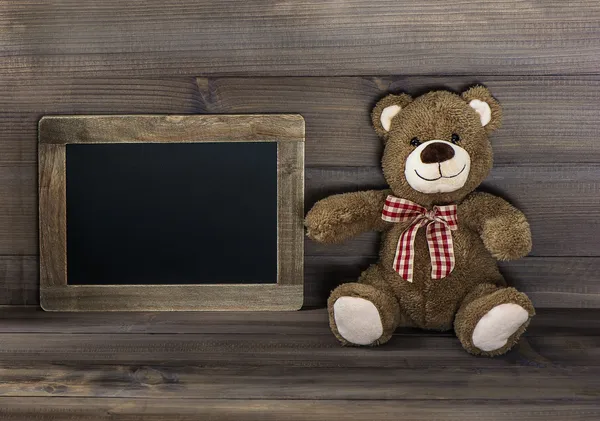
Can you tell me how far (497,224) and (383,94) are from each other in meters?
0.30

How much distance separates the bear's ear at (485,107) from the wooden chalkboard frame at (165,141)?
29 centimetres

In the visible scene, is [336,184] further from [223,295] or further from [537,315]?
[537,315]

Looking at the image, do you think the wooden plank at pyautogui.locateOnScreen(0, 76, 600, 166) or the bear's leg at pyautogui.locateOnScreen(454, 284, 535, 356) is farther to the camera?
the wooden plank at pyautogui.locateOnScreen(0, 76, 600, 166)

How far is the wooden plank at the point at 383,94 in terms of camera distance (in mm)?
1162

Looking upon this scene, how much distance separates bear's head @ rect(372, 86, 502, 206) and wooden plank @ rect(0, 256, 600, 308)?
0.18 metres

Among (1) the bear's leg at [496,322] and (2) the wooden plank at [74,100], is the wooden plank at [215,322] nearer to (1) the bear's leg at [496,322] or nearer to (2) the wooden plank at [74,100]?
(1) the bear's leg at [496,322]

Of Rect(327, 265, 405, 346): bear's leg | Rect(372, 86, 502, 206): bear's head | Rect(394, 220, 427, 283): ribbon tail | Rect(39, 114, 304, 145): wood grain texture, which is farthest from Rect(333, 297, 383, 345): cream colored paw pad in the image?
Rect(39, 114, 304, 145): wood grain texture

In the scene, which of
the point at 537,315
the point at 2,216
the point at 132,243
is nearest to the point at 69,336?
the point at 132,243

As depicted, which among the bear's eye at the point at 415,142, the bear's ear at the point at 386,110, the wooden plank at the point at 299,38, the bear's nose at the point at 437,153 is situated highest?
the wooden plank at the point at 299,38

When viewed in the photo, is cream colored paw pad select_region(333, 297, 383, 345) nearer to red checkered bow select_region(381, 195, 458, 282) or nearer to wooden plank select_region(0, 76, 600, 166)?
red checkered bow select_region(381, 195, 458, 282)

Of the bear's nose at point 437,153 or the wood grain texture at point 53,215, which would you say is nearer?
the bear's nose at point 437,153

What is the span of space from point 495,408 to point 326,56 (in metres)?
0.65

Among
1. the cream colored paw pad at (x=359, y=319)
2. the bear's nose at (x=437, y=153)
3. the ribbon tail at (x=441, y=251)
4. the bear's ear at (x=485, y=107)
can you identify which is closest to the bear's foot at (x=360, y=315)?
the cream colored paw pad at (x=359, y=319)

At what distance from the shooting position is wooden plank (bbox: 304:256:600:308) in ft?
3.92
